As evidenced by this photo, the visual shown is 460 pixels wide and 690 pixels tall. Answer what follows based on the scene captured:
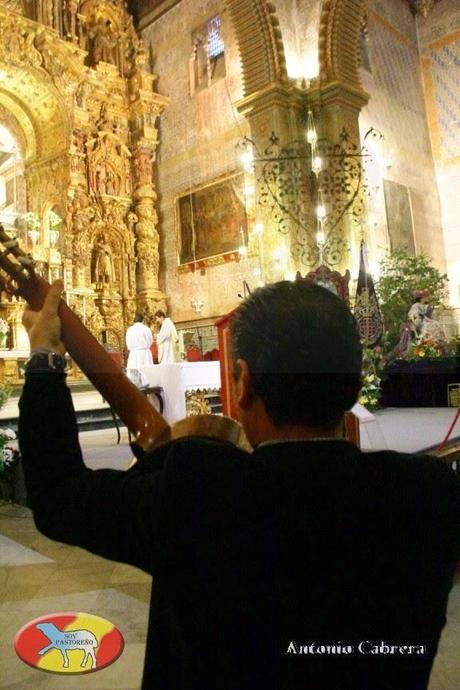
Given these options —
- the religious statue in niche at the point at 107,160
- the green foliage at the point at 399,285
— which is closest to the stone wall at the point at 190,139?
the religious statue in niche at the point at 107,160

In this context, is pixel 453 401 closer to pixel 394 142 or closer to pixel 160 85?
pixel 394 142

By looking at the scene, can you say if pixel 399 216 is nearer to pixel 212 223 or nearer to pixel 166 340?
pixel 212 223

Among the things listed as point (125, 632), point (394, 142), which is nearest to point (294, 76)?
point (394, 142)

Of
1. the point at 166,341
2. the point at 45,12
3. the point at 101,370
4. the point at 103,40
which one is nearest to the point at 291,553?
the point at 101,370

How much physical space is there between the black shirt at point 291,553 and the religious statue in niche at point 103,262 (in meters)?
15.5

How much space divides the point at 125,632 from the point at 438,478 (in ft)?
7.47

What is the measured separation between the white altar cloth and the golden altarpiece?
7.29m

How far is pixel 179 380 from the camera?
24.1 feet

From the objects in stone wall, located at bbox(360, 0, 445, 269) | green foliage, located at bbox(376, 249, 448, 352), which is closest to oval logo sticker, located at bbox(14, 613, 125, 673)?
green foliage, located at bbox(376, 249, 448, 352)

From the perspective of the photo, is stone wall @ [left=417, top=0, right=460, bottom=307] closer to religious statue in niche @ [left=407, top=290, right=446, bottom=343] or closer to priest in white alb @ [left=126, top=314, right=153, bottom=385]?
religious statue in niche @ [left=407, top=290, right=446, bottom=343]

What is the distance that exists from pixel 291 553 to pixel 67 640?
2271 mm

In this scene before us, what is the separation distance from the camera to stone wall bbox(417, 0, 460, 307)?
1759 centimetres

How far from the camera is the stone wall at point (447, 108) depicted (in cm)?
1759

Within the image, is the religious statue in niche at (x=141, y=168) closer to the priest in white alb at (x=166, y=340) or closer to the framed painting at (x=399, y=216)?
the framed painting at (x=399, y=216)
